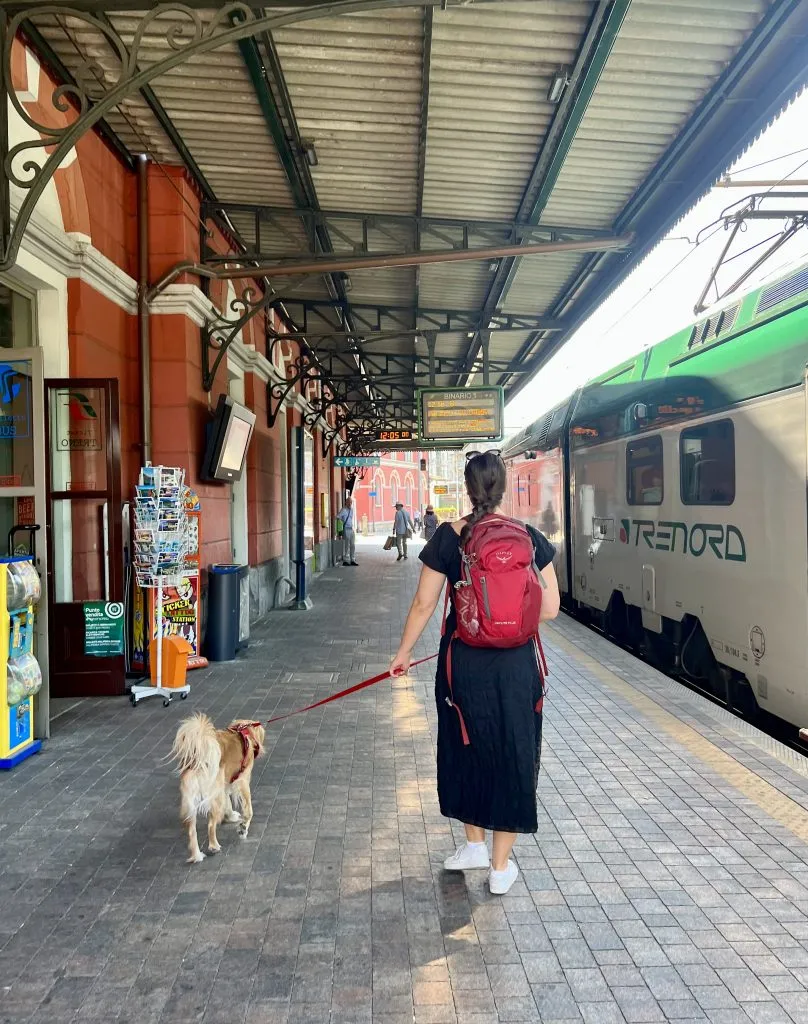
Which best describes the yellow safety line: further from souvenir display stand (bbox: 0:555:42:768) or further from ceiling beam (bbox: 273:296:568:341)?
ceiling beam (bbox: 273:296:568:341)

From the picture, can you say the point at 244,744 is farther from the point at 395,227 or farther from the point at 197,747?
the point at 395,227

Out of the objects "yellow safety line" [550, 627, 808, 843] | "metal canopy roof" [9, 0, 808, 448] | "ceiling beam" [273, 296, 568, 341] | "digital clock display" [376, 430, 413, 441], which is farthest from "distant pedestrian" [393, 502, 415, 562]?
"yellow safety line" [550, 627, 808, 843]

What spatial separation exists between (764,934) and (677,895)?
347 mm

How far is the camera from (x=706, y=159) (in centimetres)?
628

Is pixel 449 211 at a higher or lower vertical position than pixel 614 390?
higher

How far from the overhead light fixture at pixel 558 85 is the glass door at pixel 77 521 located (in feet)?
12.9

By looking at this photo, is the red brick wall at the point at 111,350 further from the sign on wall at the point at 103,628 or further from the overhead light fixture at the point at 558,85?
the overhead light fixture at the point at 558,85

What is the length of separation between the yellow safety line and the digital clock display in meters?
20.8

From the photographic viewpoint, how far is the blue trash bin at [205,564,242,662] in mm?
7328

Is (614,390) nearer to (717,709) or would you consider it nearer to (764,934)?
(717,709)

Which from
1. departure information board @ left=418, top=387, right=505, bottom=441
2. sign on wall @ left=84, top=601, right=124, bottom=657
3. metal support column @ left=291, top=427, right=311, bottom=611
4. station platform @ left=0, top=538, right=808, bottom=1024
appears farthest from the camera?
departure information board @ left=418, top=387, right=505, bottom=441

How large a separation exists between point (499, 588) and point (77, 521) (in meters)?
4.67

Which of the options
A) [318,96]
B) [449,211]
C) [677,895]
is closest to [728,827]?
[677,895]

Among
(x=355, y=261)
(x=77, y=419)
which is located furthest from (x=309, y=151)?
(x=77, y=419)
